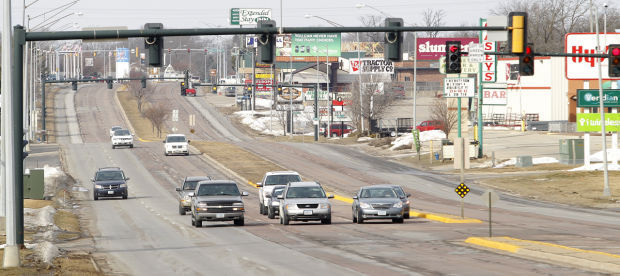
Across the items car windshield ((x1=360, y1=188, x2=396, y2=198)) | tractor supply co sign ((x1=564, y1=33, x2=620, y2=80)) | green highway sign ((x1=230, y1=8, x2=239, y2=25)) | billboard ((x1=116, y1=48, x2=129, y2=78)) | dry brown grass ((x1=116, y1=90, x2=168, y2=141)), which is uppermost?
green highway sign ((x1=230, y1=8, x2=239, y2=25))

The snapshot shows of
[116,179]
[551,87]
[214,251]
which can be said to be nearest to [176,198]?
[116,179]

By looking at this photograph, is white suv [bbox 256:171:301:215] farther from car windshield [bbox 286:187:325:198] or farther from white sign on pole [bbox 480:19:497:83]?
white sign on pole [bbox 480:19:497:83]

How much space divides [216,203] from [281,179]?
398 inches

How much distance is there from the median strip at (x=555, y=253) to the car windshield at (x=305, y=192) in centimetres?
827

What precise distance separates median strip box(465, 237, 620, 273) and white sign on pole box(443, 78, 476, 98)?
144ft

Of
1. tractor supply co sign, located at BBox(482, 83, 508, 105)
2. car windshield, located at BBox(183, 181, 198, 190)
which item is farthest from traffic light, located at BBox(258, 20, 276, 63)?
tractor supply co sign, located at BBox(482, 83, 508, 105)

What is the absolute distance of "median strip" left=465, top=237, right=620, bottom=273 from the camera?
68.4 feet

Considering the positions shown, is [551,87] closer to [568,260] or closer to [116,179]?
[116,179]

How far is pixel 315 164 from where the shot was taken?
75.2 m

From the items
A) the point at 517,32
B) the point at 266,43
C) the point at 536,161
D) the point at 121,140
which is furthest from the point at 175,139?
the point at 517,32

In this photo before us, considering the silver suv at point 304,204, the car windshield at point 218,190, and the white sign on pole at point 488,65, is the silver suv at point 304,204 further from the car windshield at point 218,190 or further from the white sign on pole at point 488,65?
the white sign on pole at point 488,65

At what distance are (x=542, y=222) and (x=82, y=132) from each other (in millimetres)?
95228

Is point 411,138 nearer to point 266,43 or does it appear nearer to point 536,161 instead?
point 536,161

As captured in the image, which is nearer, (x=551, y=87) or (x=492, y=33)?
(x=492, y=33)
